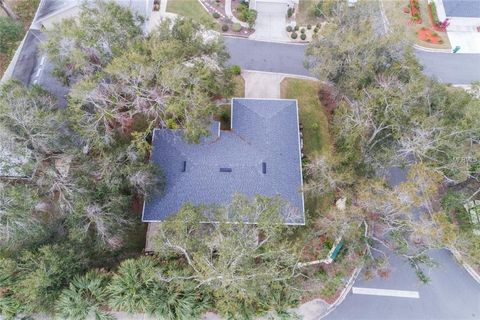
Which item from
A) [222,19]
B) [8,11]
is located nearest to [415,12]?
[222,19]

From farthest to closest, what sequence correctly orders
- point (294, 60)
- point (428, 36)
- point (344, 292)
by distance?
point (428, 36) → point (294, 60) → point (344, 292)

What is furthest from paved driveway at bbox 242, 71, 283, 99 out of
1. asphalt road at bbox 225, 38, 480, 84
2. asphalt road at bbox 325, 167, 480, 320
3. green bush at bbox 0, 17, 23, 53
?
green bush at bbox 0, 17, 23, 53

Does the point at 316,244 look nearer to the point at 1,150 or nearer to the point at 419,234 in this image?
the point at 419,234

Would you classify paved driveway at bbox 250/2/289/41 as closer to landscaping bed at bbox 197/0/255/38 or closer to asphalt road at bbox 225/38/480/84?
asphalt road at bbox 225/38/480/84

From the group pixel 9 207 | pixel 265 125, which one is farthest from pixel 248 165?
pixel 9 207

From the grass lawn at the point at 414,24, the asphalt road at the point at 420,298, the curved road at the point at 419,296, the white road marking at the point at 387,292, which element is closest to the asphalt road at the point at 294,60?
the grass lawn at the point at 414,24

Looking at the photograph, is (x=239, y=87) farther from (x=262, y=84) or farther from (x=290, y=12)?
(x=290, y=12)
